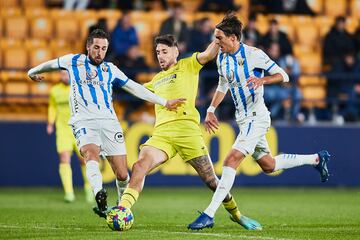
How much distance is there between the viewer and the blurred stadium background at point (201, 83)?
17891 mm

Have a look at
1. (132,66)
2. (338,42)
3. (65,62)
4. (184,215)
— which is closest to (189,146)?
(65,62)

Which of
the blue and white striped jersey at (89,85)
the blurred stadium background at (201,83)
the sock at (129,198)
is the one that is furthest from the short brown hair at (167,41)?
the blurred stadium background at (201,83)

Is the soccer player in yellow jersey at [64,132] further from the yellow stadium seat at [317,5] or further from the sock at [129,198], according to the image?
the yellow stadium seat at [317,5]

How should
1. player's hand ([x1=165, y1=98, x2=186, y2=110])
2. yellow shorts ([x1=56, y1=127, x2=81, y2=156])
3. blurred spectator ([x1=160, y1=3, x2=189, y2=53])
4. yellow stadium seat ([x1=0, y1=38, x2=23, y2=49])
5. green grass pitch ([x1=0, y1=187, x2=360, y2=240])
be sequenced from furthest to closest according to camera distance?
yellow stadium seat ([x1=0, y1=38, x2=23, y2=49])
blurred spectator ([x1=160, y1=3, x2=189, y2=53])
yellow shorts ([x1=56, y1=127, x2=81, y2=156])
player's hand ([x1=165, y1=98, x2=186, y2=110])
green grass pitch ([x1=0, y1=187, x2=360, y2=240])

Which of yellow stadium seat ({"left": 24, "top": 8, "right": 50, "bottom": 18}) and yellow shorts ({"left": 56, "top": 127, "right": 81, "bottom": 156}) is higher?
yellow stadium seat ({"left": 24, "top": 8, "right": 50, "bottom": 18})

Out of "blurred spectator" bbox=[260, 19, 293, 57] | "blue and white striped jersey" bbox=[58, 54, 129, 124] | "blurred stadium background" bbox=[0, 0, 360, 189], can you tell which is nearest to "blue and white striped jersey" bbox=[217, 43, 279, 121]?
"blue and white striped jersey" bbox=[58, 54, 129, 124]

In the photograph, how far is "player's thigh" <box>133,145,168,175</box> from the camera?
10227 mm

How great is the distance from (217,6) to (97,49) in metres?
9.72

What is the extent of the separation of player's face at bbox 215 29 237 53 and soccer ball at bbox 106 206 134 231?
6.81ft

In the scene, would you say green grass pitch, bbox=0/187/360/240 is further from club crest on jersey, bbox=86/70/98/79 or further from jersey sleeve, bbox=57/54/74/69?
jersey sleeve, bbox=57/54/74/69

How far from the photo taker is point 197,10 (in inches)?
818

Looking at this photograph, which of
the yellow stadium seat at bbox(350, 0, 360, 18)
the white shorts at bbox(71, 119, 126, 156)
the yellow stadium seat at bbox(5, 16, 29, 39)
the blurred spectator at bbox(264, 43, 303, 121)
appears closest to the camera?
the white shorts at bbox(71, 119, 126, 156)

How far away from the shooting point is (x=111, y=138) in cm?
1077

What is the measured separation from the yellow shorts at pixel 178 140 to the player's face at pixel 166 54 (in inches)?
26.1
